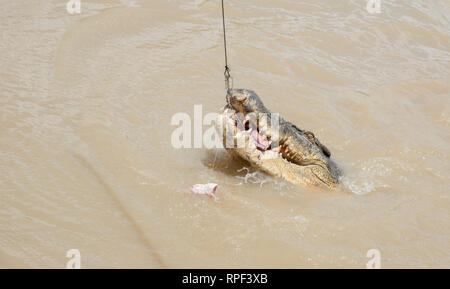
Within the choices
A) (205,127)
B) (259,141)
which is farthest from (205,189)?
(205,127)

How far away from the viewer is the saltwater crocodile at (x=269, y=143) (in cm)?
343

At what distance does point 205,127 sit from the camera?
4.65 m

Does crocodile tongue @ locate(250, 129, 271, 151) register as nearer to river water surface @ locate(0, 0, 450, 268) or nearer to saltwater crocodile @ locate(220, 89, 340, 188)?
saltwater crocodile @ locate(220, 89, 340, 188)

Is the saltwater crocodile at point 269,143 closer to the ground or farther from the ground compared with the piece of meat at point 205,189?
farther from the ground

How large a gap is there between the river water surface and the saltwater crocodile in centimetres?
14

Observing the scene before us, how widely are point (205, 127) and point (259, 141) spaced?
122 centimetres

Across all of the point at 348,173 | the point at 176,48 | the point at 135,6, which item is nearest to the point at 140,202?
the point at 348,173

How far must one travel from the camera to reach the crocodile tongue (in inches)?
138

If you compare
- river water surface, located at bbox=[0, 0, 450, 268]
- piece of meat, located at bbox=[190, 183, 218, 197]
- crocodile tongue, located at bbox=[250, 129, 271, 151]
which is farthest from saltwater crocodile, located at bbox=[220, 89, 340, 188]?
piece of meat, located at bbox=[190, 183, 218, 197]

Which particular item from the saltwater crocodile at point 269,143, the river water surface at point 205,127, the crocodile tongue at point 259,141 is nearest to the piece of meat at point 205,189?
the river water surface at point 205,127

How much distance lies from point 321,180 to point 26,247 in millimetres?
2206

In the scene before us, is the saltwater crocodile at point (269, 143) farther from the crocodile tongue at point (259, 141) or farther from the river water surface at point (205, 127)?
the river water surface at point (205, 127)

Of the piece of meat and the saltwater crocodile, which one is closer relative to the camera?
the saltwater crocodile

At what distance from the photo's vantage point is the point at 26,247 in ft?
9.55
